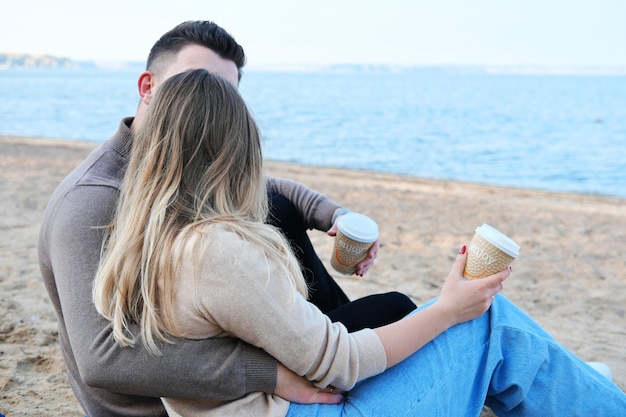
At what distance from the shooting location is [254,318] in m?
1.50

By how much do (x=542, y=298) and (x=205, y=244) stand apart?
360cm

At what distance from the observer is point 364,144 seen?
2134 centimetres

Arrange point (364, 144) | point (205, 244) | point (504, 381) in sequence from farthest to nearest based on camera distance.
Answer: point (364, 144) → point (504, 381) → point (205, 244)

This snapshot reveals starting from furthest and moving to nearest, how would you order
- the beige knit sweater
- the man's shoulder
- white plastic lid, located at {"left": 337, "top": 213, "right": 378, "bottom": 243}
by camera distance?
white plastic lid, located at {"left": 337, "top": 213, "right": 378, "bottom": 243}
the man's shoulder
the beige knit sweater

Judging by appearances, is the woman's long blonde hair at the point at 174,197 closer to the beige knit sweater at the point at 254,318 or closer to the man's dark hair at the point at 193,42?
the beige knit sweater at the point at 254,318

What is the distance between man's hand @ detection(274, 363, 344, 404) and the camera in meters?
1.62

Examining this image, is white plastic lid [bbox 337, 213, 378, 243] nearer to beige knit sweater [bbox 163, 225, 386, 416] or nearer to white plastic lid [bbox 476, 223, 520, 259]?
white plastic lid [bbox 476, 223, 520, 259]

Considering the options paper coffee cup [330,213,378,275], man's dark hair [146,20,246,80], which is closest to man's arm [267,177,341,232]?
paper coffee cup [330,213,378,275]

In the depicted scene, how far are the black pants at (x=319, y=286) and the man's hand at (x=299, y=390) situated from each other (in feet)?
1.46

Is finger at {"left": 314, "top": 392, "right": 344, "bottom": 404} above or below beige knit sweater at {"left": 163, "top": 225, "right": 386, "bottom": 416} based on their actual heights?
below

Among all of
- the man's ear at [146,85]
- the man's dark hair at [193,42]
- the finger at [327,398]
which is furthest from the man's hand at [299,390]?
the man's dark hair at [193,42]

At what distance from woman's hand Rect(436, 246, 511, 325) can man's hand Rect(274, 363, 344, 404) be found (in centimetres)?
42

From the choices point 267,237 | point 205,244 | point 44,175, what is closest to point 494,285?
point 267,237

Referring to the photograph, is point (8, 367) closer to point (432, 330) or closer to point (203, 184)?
point (203, 184)
